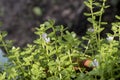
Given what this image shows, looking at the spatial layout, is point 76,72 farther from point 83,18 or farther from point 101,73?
point 83,18

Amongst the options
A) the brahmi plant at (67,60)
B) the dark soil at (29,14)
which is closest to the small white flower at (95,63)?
the brahmi plant at (67,60)

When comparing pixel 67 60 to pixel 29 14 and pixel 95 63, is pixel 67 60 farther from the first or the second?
pixel 29 14

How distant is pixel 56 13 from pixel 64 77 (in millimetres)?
4464

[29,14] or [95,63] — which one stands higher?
[29,14]

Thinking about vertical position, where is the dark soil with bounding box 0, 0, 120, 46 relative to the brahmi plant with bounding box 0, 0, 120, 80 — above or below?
above

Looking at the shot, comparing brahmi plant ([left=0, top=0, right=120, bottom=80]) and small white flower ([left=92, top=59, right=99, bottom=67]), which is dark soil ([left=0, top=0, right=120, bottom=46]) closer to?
brahmi plant ([left=0, top=0, right=120, bottom=80])

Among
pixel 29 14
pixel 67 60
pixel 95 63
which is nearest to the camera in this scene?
pixel 95 63

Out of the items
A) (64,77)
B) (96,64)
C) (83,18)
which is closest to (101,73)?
(96,64)

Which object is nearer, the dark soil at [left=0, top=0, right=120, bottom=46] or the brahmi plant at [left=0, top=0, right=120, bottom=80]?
the brahmi plant at [left=0, top=0, right=120, bottom=80]

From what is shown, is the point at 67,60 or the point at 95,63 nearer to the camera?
the point at 95,63

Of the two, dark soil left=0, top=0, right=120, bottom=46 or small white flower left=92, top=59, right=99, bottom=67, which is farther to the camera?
dark soil left=0, top=0, right=120, bottom=46

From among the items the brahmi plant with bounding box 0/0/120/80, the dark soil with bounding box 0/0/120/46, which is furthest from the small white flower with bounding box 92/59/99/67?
the dark soil with bounding box 0/0/120/46

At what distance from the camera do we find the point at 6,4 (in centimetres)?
680

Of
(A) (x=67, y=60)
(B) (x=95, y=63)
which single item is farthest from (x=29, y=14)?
(B) (x=95, y=63)
